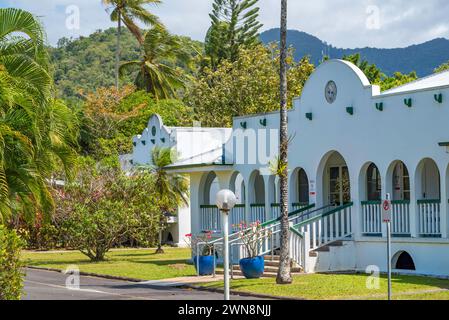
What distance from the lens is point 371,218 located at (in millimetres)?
26500

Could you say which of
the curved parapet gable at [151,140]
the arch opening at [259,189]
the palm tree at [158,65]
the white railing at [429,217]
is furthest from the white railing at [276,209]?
the palm tree at [158,65]

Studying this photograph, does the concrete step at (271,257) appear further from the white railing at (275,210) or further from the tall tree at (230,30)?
the tall tree at (230,30)

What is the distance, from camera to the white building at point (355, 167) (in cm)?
2447

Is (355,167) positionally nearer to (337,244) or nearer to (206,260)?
(337,244)

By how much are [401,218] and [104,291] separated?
28.1 ft

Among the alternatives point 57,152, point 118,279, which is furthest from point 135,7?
point 57,152

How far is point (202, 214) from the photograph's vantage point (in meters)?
33.8

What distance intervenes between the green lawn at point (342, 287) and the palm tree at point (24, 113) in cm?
591

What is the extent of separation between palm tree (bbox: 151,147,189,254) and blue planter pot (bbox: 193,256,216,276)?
9.78 metres

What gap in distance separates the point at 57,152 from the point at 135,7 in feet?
116

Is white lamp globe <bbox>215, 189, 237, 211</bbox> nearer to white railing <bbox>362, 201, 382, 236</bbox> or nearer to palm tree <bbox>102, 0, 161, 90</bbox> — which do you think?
white railing <bbox>362, 201, 382, 236</bbox>

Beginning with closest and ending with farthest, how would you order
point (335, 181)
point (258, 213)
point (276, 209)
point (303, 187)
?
point (335, 181)
point (276, 209)
point (303, 187)
point (258, 213)

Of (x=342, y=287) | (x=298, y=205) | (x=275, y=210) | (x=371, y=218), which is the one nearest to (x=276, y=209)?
(x=275, y=210)

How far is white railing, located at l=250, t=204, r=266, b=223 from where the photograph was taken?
30797mm
